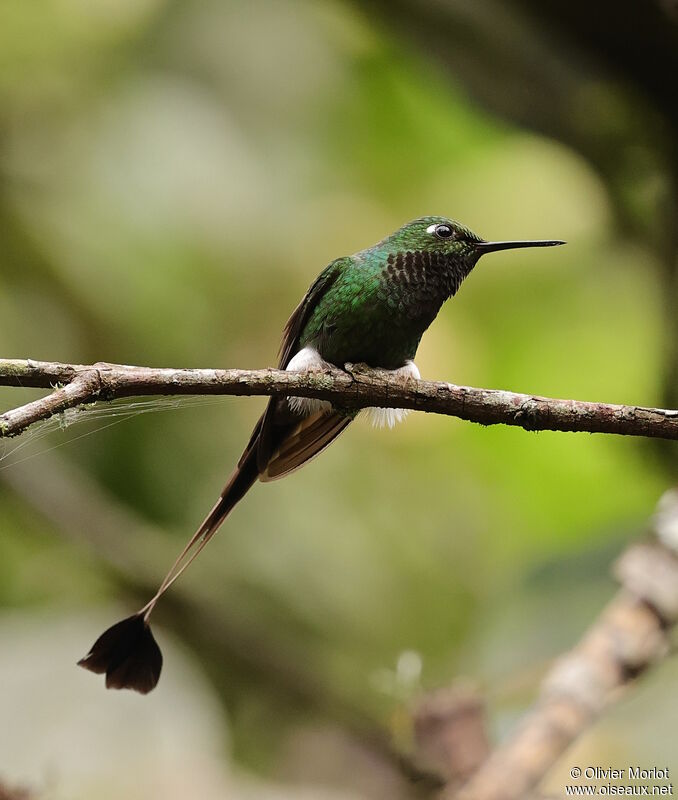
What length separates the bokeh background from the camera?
3.77m

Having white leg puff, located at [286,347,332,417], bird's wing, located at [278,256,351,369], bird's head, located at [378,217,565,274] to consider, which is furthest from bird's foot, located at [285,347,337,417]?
bird's head, located at [378,217,565,274]

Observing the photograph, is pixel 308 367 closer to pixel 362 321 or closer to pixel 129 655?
pixel 362 321

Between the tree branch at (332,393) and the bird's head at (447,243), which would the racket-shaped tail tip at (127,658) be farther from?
the bird's head at (447,243)

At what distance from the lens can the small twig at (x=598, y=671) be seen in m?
2.57

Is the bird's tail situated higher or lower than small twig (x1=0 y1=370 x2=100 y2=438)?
lower

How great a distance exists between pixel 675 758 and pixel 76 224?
3.98 meters

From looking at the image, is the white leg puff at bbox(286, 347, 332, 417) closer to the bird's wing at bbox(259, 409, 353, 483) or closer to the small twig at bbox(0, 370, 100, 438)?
the bird's wing at bbox(259, 409, 353, 483)

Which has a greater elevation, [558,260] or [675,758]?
[558,260]

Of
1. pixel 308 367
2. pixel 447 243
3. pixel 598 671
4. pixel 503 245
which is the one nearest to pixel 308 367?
pixel 308 367

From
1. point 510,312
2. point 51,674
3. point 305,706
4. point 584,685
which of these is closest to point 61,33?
point 510,312

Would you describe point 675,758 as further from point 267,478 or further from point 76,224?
point 76,224

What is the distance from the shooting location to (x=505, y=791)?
2.49m

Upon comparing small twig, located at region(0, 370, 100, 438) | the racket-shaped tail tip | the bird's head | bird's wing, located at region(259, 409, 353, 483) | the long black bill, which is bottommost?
the racket-shaped tail tip

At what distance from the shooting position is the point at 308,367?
291cm
